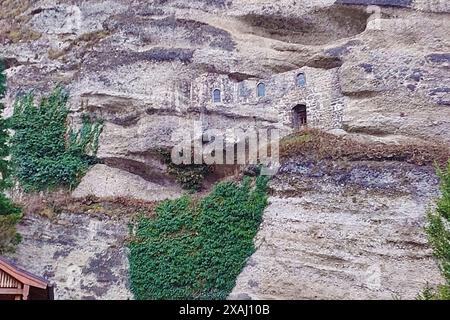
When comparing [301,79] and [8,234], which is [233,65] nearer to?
[301,79]

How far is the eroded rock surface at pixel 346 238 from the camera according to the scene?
19.0m

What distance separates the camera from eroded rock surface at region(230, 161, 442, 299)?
19.0 meters

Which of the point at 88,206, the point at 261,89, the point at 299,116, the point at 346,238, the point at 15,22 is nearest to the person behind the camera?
the point at 346,238

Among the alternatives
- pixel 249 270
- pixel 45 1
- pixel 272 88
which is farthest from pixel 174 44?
pixel 249 270

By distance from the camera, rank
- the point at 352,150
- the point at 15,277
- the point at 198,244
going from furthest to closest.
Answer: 1. the point at 352,150
2. the point at 198,244
3. the point at 15,277

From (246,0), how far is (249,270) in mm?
14611

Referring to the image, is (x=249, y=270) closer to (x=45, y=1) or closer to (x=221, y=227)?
(x=221, y=227)

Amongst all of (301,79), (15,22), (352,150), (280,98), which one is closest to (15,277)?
(352,150)

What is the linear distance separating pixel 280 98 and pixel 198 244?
843cm

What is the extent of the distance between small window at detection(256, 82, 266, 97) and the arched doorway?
1614mm

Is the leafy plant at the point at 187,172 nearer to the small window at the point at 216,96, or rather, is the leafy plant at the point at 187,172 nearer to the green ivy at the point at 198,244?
the green ivy at the point at 198,244

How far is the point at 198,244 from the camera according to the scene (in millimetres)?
21188

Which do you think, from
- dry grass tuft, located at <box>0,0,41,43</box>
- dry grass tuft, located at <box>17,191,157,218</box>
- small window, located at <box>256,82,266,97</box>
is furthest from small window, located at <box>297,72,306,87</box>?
dry grass tuft, located at <box>0,0,41,43</box>

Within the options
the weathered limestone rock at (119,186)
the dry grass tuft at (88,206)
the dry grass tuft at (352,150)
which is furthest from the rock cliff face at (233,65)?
the dry grass tuft at (88,206)
